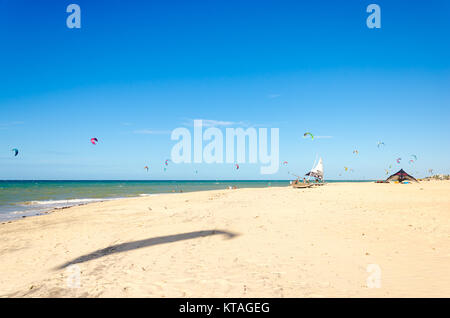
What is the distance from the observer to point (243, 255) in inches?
324

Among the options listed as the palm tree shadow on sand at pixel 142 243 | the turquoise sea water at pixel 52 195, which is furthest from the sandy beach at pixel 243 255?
the turquoise sea water at pixel 52 195

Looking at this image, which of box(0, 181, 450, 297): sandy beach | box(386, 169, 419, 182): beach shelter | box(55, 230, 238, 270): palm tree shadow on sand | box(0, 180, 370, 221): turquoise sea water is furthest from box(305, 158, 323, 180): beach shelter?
box(55, 230, 238, 270): palm tree shadow on sand

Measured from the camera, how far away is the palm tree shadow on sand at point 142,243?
8.91 m

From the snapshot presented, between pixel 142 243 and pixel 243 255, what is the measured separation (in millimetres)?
4285

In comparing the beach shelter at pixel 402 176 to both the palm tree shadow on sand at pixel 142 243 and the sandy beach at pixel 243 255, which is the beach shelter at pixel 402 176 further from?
the palm tree shadow on sand at pixel 142 243

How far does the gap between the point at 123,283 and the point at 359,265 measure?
6152mm

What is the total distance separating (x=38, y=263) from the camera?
9039mm

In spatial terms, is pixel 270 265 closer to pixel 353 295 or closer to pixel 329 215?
pixel 353 295

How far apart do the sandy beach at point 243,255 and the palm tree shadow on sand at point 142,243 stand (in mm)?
41

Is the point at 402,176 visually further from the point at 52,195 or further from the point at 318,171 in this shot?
the point at 52,195

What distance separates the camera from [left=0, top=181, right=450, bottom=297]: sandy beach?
5969mm

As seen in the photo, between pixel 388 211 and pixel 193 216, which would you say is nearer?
pixel 388 211

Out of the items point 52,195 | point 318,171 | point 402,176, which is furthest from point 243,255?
point 52,195
